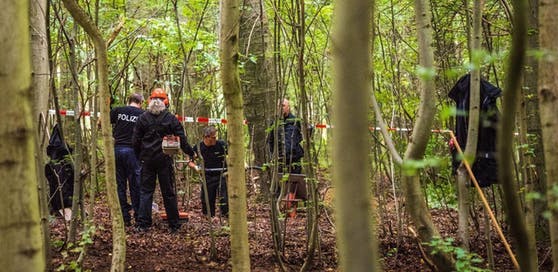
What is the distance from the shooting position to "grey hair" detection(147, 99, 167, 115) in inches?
276

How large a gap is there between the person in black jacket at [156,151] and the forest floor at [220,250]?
0.88 ft

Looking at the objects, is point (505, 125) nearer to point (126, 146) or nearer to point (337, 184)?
point (337, 184)

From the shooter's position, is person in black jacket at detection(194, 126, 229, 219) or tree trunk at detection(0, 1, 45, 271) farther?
person in black jacket at detection(194, 126, 229, 219)

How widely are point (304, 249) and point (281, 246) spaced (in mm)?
618

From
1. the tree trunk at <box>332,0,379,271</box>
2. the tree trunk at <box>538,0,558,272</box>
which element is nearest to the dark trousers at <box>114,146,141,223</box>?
the tree trunk at <box>538,0,558,272</box>

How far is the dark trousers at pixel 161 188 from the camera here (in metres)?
7.00

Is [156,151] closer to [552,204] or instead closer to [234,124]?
[234,124]

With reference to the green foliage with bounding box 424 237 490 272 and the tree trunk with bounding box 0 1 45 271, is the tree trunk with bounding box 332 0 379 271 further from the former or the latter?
the green foliage with bounding box 424 237 490 272

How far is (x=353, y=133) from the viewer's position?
1.00 metres

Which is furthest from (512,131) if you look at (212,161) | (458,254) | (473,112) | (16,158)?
(212,161)

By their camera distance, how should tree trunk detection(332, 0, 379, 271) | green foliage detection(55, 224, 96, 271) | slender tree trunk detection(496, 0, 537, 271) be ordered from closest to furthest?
tree trunk detection(332, 0, 379, 271), slender tree trunk detection(496, 0, 537, 271), green foliage detection(55, 224, 96, 271)

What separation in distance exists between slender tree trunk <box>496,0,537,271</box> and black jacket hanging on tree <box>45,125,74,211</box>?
5.37 metres

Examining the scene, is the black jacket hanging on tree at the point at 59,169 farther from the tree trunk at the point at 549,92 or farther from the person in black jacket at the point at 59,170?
the tree trunk at the point at 549,92

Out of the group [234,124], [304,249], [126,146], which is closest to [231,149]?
[234,124]
